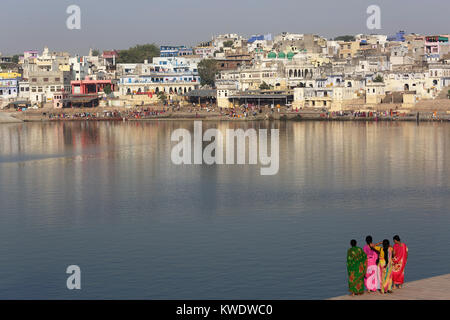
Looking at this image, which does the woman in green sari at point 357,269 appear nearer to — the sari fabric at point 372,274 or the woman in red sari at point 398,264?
the sari fabric at point 372,274

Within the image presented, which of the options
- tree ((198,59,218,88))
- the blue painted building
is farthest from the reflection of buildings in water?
the blue painted building

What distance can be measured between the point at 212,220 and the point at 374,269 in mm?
9710

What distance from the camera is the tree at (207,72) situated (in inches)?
3177

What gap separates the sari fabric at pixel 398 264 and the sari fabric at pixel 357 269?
484 mm

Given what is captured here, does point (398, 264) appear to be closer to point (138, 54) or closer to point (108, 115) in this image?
point (108, 115)

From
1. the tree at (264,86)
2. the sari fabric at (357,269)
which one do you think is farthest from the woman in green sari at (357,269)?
the tree at (264,86)

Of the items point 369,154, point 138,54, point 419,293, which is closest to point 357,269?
point 419,293

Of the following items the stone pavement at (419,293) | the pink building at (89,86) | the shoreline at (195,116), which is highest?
the pink building at (89,86)

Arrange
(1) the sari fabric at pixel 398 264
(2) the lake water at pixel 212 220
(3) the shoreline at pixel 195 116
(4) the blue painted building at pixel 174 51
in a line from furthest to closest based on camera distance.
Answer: (4) the blue painted building at pixel 174 51
(3) the shoreline at pixel 195 116
(2) the lake water at pixel 212 220
(1) the sari fabric at pixel 398 264

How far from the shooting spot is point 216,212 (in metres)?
22.5

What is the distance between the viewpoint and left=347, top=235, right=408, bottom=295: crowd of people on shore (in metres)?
11.7

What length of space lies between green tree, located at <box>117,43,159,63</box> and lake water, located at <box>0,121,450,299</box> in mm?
56403

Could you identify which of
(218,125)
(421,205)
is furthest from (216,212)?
(218,125)

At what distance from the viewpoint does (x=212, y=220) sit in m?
21.1
